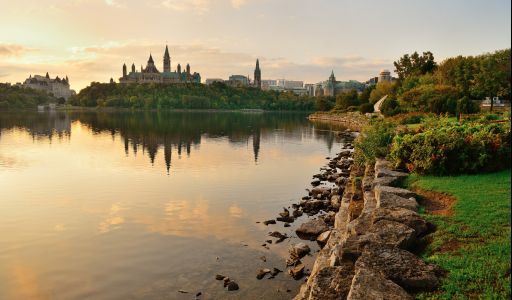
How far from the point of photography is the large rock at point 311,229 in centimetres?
1744

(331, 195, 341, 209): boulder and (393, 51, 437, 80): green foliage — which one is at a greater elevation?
(393, 51, 437, 80): green foliage

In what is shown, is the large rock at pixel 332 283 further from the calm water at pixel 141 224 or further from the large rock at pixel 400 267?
the calm water at pixel 141 224

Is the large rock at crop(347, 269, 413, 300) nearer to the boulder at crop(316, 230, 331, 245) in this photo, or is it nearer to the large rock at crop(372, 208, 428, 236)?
the large rock at crop(372, 208, 428, 236)

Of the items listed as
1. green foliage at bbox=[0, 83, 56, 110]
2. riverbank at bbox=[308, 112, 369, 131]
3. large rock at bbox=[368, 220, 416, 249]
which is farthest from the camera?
green foliage at bbox=[0, 83, 56, 110]

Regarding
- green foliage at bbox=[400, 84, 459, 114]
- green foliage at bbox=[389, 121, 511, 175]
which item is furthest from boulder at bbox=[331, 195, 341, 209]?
green foliage at bbox=[400, 84, 459, 114]

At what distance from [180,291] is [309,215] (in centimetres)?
949

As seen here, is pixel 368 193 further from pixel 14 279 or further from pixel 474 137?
pixel 14 279

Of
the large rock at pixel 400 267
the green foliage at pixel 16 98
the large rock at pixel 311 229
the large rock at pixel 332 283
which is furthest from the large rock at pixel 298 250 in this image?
the green foliage at pixel 16 98

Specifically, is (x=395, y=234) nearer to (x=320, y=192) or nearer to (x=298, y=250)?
(x=298, y=250)

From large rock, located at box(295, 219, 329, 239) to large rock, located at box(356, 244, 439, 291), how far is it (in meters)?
8.21

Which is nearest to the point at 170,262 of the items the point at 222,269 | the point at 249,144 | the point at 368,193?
the point at 222,269

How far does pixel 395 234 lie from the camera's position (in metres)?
10.2

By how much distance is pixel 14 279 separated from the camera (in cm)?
1367

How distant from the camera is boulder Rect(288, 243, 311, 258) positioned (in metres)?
15.2
